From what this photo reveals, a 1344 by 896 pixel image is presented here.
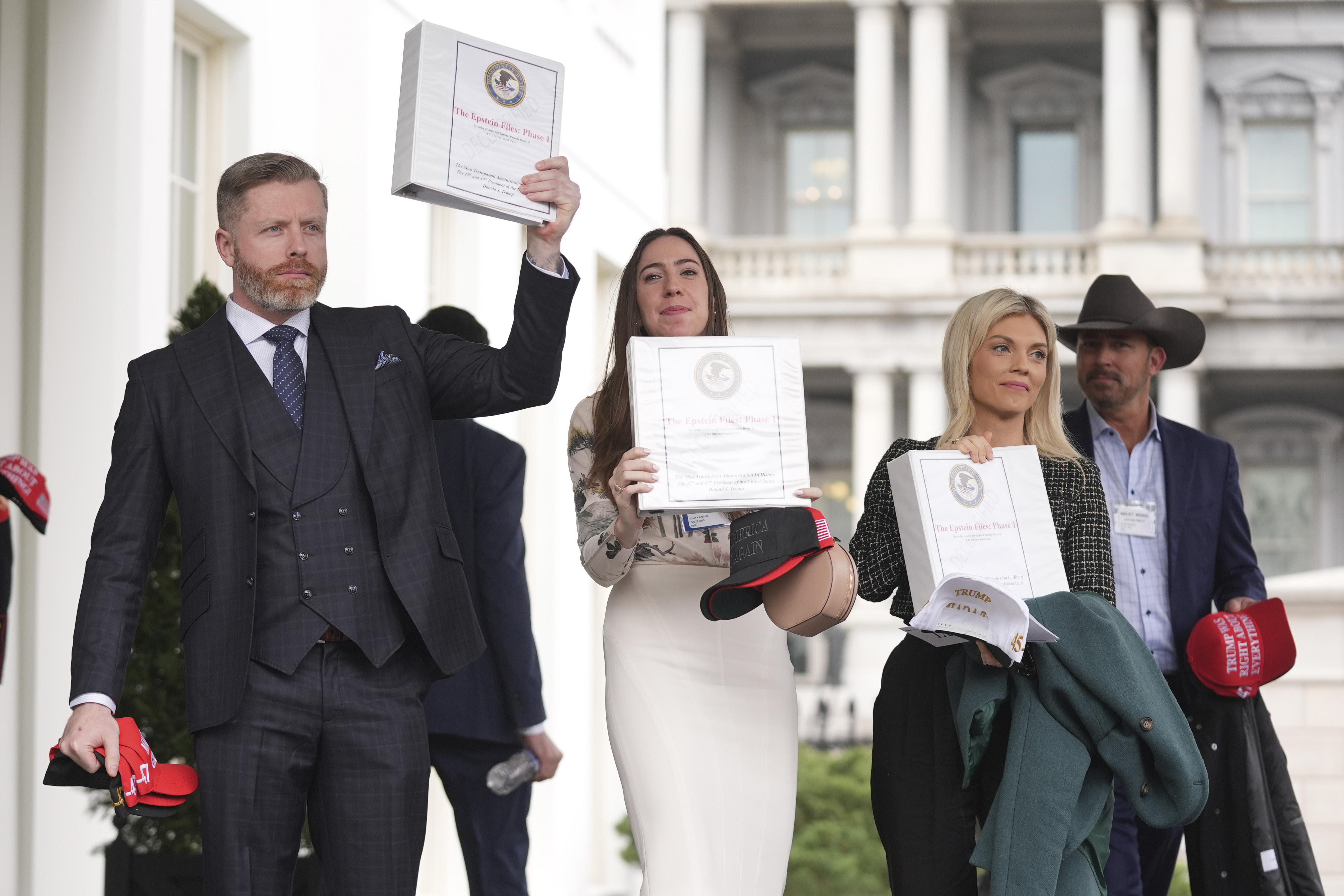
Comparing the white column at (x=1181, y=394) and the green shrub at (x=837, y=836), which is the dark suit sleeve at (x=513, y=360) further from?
the white column at (x=1181, y=394)

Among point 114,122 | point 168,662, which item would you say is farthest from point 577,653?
point 114,122

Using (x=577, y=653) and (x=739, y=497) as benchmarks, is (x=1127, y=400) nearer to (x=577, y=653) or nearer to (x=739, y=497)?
(x=739, y=497)

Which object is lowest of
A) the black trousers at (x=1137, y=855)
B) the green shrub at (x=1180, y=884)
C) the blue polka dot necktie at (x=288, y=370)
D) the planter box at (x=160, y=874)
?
the green shrub at (x=1180, y=884)

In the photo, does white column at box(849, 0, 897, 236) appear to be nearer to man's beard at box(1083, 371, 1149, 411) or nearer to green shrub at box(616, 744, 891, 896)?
green shrub at box(616, 744, 891, 896)

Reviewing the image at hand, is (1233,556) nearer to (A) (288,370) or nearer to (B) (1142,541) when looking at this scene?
(B) (1142,541)

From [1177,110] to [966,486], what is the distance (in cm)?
2200

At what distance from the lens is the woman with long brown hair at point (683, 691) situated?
11.2 feet

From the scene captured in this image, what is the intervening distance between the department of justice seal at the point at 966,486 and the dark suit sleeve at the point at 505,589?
4.94ft

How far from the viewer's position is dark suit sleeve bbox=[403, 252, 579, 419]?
9.64ft

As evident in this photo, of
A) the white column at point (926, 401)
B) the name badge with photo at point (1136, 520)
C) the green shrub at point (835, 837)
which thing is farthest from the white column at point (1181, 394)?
the name badge with photo at point (1136, 520)

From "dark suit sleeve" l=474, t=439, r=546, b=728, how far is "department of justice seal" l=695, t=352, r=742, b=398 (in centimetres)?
139

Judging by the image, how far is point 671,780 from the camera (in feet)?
11.3

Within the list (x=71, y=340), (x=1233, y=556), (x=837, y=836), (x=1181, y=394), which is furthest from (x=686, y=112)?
(x=1233, y=556)

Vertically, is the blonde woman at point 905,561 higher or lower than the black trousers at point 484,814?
higher
